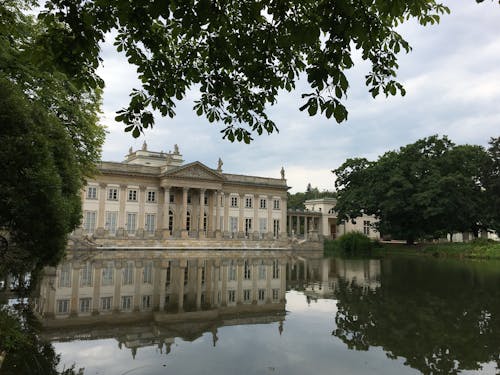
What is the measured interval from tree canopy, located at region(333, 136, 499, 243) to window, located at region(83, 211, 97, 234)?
1186 inches

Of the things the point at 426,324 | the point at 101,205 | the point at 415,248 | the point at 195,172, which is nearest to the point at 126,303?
the point at 426,324

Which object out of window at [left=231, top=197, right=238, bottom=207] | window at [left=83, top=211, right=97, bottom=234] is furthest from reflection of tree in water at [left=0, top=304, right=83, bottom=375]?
window at [left=231, top=197, right=238, bottom=207]

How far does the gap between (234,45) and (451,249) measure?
4496 cm

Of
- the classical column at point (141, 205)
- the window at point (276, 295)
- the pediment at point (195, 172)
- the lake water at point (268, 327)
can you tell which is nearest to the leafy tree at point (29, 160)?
the lake water at point (268, 327)

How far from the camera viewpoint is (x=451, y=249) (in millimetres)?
43812

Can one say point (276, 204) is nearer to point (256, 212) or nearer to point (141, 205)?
point (256, 212)

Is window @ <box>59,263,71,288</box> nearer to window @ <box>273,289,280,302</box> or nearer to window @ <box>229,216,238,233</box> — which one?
window @ <box>273,289,280,302</box>

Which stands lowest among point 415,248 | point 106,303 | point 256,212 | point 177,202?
point 106,303

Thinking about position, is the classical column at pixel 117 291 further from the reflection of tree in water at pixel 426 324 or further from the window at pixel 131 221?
the window at pixel 131 221

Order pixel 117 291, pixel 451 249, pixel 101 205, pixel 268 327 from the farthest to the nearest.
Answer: pixel 101 205 < pixel 451 249 < pixel 117 291 < pixel 268 327

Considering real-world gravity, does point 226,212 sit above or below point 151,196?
below

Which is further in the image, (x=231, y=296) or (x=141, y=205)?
(x=141, y=205)

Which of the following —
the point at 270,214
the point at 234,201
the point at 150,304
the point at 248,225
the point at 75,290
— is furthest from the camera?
the point at 270,214

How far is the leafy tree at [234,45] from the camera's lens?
3.90 m
